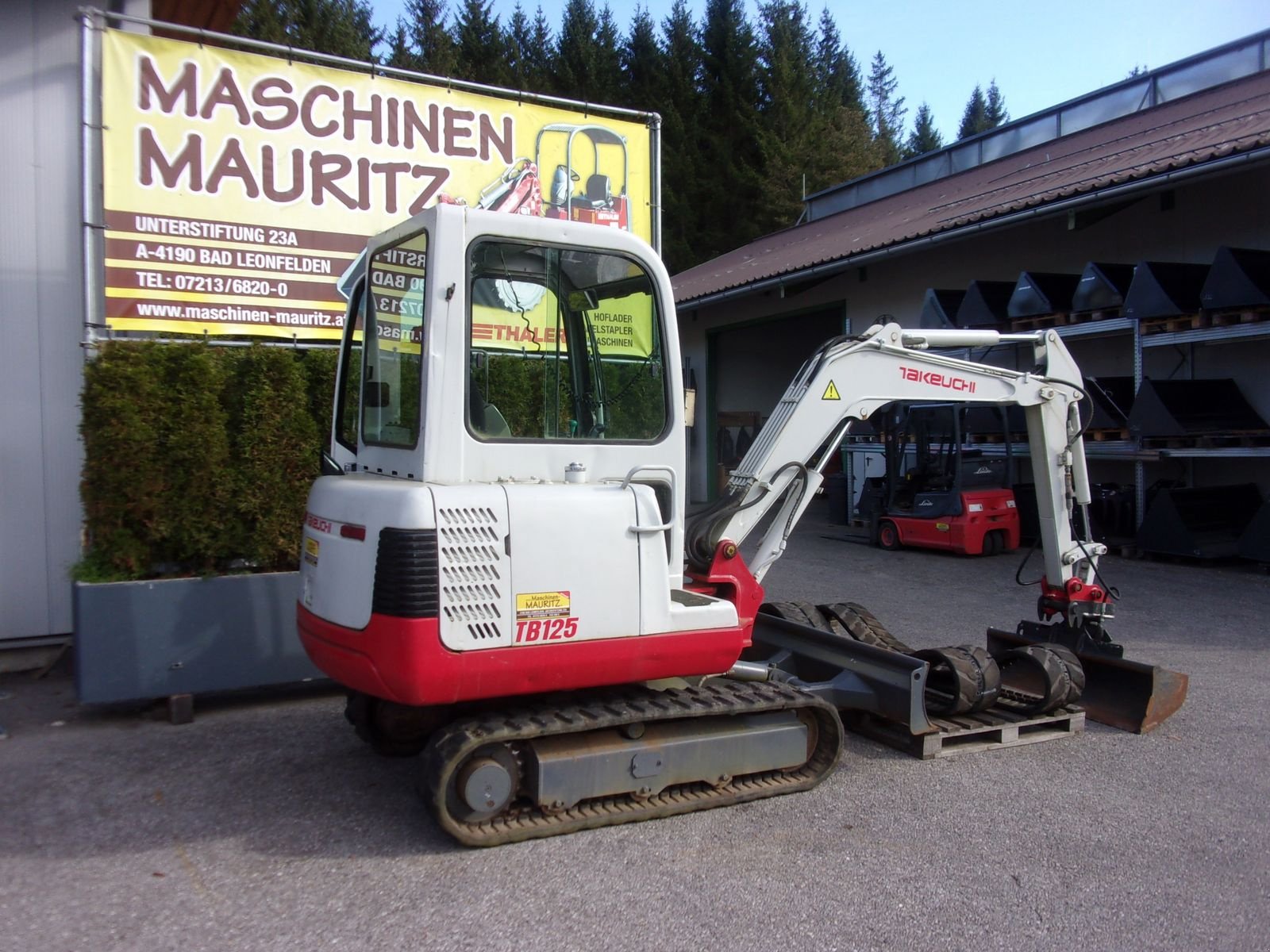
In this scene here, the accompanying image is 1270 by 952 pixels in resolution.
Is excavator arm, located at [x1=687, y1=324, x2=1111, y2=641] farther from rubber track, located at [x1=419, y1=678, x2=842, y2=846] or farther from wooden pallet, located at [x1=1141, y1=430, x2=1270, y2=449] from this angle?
wooden pallet, located at [x1=1141, y1=430, x2=1270, y2=449]

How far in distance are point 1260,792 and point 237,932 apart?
4.64 meters

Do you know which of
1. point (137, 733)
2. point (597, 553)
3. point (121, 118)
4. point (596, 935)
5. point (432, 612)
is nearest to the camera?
point (596, 935)

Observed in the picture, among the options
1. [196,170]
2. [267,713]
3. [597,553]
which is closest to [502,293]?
[597,553]

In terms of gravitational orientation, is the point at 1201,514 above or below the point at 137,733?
above

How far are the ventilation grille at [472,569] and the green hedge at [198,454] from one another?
3017mm

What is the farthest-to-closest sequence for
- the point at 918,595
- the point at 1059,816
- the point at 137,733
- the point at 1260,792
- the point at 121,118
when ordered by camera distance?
the point at 918,595 → the point at 121,118 → the point at 137,733 → the point at 1260,792 → the point at 1059,816

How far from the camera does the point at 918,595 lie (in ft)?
34.4

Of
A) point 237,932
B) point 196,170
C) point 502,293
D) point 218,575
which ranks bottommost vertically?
point 237,932

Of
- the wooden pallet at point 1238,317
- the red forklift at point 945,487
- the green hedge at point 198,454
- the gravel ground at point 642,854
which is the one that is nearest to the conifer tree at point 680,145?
the red forklift at point 945,487

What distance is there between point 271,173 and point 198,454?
2618 millimetres

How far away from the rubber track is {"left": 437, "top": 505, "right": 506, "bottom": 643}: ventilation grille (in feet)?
1.56

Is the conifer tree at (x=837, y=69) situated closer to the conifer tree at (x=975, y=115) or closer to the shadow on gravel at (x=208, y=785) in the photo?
the conifer tree at (x=975, y=115)

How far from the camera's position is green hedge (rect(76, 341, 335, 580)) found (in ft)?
20.0

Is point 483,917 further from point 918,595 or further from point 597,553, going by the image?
point 918,595
